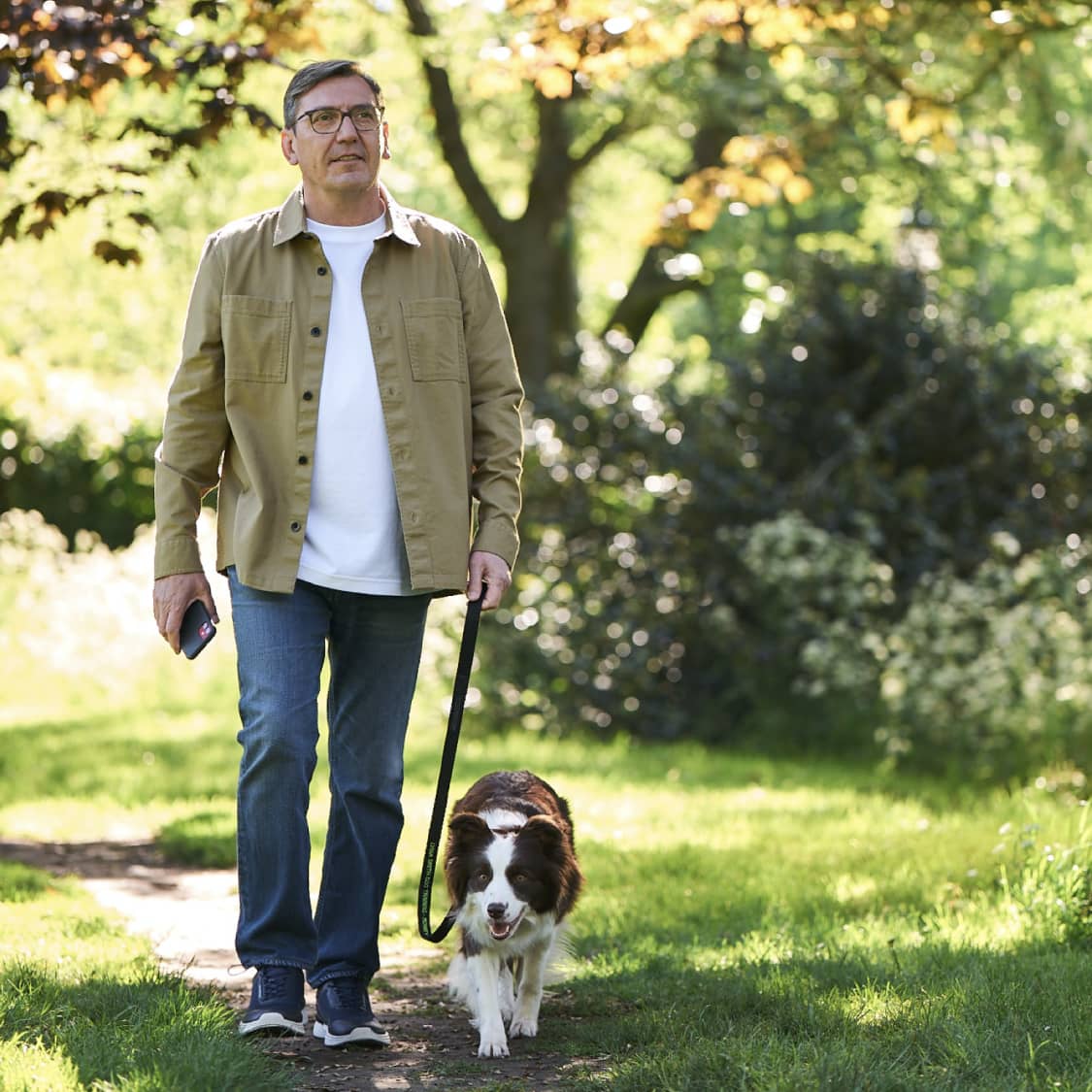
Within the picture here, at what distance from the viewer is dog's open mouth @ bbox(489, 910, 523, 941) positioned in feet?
14.3

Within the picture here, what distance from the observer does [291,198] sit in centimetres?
432

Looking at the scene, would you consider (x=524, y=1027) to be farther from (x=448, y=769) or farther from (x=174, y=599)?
(x=174, y=599)

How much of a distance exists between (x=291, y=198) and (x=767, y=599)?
Result: 6642 mm

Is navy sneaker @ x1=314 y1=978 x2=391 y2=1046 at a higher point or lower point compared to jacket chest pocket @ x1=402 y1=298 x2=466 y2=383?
lower

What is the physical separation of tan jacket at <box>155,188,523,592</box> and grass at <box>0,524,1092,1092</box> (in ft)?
3.87

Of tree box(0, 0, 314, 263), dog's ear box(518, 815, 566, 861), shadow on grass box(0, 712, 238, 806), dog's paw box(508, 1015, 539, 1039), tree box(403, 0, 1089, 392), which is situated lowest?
shadow on grass box(0, 712, 238, 806)

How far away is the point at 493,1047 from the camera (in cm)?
432

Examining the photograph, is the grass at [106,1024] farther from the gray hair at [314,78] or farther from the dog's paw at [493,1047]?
the gray hair at [314,78]

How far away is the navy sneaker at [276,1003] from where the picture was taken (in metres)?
4.19

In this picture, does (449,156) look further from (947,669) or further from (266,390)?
(266,390)

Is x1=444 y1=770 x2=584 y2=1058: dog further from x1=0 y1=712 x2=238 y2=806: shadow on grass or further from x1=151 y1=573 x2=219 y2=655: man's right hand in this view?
x1=0 y1=712 x2=238 y2=806: shadow on grass

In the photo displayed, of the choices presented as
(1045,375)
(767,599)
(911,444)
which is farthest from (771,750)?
(1045,375)

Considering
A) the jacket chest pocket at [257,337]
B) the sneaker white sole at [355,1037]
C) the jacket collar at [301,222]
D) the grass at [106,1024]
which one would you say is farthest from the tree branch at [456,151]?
the sneaker white sole at [355,1037]

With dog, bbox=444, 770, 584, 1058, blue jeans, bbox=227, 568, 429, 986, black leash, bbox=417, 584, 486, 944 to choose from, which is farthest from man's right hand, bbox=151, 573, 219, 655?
dog, bbox=444, 770, 584, 1058
